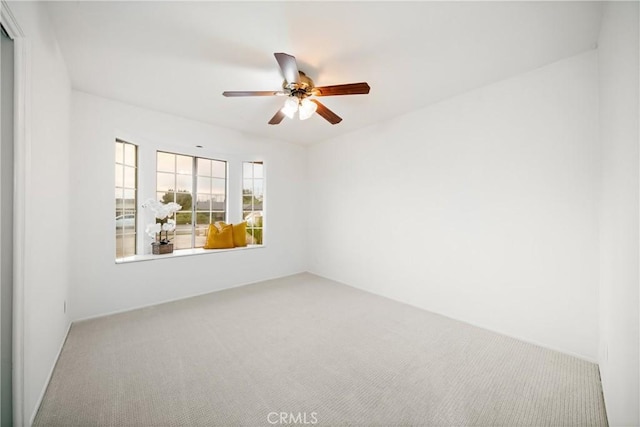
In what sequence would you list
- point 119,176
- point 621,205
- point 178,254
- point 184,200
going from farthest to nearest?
1. point 184,200
2. point 178,254
3. point 119,176
4. point 621,205

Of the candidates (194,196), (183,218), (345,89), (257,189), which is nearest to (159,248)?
(183,218)

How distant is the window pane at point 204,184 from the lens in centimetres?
382

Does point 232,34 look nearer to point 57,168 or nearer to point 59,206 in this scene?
point 57,168

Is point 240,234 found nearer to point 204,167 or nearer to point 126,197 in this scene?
point 204,167

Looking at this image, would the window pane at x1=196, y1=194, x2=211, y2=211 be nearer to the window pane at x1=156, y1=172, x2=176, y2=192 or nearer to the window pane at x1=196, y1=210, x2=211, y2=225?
the window pane at x1=196, y1=210, x2=211, y2=225

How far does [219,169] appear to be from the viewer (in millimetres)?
4020

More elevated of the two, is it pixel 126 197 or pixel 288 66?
pixel 288 66

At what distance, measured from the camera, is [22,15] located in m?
1.28

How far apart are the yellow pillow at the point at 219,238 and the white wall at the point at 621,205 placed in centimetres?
393

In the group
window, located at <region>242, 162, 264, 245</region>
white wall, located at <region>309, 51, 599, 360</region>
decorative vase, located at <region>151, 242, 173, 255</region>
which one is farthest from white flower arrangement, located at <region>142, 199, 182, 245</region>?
white wall, located at <region>309, 51, 599, 360</region>

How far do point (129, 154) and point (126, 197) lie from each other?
555 mm

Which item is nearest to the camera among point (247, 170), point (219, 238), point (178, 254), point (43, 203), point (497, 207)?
point (43, 203)

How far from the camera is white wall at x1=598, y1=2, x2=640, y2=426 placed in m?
1.07

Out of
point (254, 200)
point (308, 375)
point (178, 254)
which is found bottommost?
point (308, 375)
